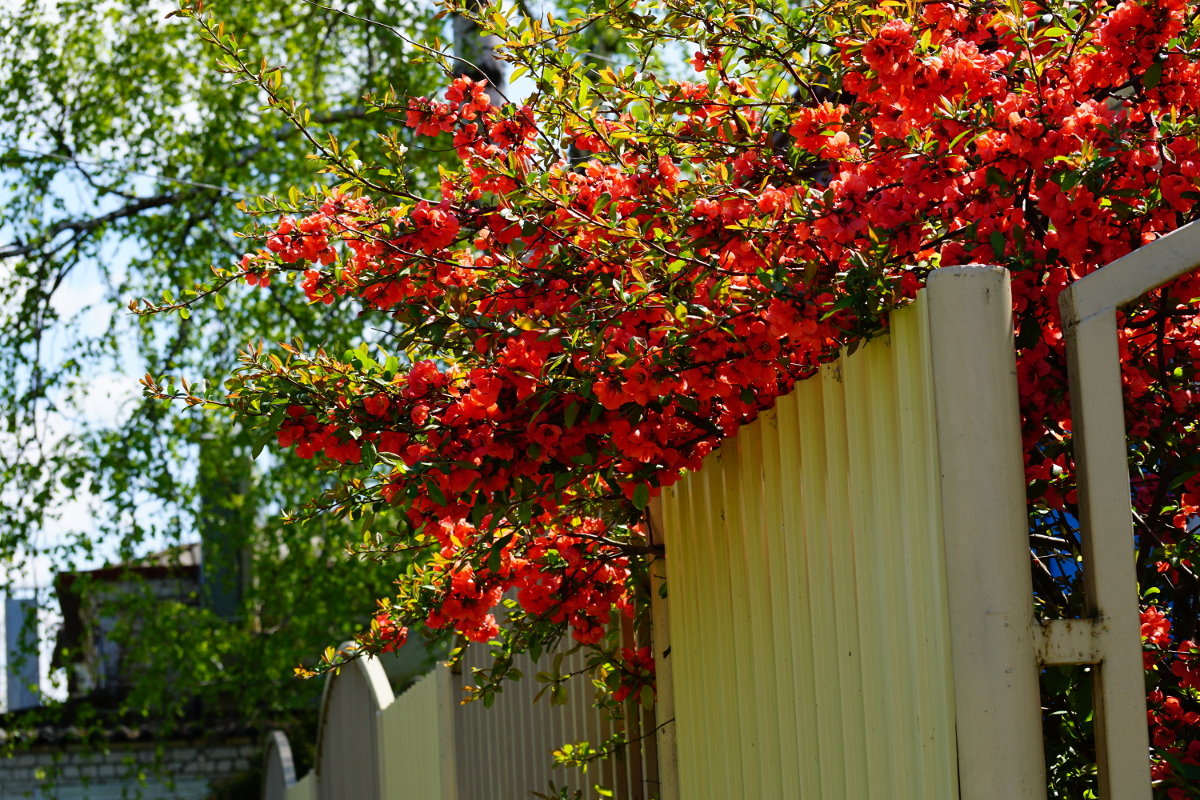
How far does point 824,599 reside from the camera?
2.18 m

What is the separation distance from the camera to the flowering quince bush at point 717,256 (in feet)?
7.29

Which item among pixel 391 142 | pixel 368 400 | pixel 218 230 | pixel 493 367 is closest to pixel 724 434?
pixel 493 367

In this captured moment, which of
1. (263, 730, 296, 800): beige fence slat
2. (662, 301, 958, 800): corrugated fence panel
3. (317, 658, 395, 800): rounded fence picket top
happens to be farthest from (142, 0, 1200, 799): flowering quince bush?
(263, 730, 296, 800): beige fence slat

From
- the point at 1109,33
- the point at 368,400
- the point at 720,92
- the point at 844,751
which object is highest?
the point at 720,92

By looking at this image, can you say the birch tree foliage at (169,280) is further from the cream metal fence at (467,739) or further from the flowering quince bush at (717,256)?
the flowering quince bush at (717,256)

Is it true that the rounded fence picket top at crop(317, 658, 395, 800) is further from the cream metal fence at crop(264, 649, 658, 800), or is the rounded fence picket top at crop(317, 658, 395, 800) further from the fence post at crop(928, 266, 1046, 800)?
the fence post at crop(928, 266, 1046, 800)

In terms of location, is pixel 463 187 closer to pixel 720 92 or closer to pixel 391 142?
pixel 391 142

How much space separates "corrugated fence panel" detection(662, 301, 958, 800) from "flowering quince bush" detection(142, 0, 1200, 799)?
0.11 m

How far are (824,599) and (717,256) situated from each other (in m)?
0.57

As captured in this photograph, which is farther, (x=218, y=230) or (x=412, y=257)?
(x=218, y=230)

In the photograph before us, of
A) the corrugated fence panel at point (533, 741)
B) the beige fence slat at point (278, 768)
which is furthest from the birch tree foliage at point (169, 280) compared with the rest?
the corrugated fence panel at point (533, 741)

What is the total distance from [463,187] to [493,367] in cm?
43

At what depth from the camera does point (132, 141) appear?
34.7 feet

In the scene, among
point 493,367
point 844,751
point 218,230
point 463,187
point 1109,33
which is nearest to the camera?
point 844,751
